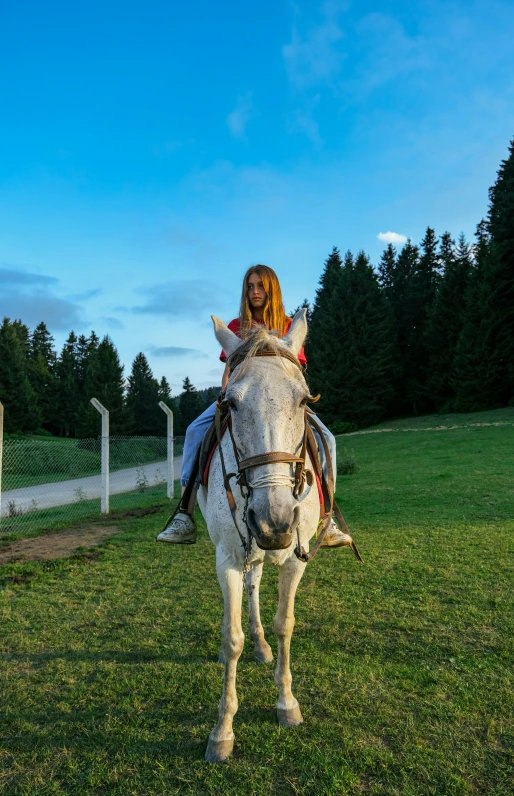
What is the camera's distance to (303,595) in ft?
17.6

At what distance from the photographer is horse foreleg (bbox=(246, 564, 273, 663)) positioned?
13.0 feet

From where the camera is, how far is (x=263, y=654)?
3.95 metres

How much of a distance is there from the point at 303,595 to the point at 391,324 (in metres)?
43.5

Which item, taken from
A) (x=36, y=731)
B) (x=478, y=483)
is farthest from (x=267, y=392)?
(x=478, y=483)

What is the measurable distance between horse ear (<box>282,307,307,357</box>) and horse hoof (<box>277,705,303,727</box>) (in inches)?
91.0

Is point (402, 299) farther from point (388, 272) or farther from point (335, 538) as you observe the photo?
point (335, 538)

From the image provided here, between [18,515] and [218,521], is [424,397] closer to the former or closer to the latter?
[18,515]

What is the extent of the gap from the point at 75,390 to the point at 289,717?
214ft

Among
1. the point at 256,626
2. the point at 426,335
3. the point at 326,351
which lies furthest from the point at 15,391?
the point at 256,626

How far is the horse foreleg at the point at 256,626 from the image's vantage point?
3.95 m

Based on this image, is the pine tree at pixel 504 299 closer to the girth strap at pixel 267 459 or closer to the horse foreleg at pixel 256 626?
the horse foreleg at pixel 256 626

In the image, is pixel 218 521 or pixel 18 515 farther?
pixel 18 515

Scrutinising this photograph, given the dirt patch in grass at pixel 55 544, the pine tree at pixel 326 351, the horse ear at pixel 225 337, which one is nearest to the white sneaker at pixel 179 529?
the horse ear at pixel 225 337

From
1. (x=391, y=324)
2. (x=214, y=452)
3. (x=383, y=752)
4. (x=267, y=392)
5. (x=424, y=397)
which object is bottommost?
(x=383, y=752)
